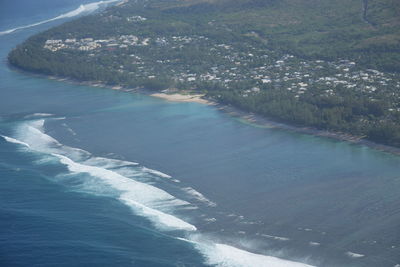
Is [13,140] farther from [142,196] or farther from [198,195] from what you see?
[198,195]

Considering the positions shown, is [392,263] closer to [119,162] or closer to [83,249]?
[83,249]

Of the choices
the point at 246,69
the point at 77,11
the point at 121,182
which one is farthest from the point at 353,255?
→ the point at 77,11

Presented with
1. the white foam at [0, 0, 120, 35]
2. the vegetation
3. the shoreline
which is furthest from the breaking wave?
the white foam at [0, 0, 120, 35]

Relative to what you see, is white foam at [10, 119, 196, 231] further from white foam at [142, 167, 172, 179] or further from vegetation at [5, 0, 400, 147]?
vegetation at [5, 0, 400, 147]

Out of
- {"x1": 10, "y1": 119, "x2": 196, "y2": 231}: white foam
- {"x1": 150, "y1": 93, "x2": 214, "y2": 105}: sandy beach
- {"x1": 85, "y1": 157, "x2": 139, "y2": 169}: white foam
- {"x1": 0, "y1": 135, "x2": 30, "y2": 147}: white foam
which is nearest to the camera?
{"x1": 10, "y1": 119, "x2": 196, "y2": 231}: white foam

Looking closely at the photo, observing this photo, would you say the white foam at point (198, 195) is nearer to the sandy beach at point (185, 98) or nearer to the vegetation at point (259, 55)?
the vegetation at point (259, 55)

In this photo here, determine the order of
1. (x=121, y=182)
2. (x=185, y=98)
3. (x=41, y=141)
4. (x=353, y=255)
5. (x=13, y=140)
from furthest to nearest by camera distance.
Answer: (x=185, y=98) < (x=13, y=140) < (x=41, y=141) < (x=121, y=182) < (x=353, y=255)
